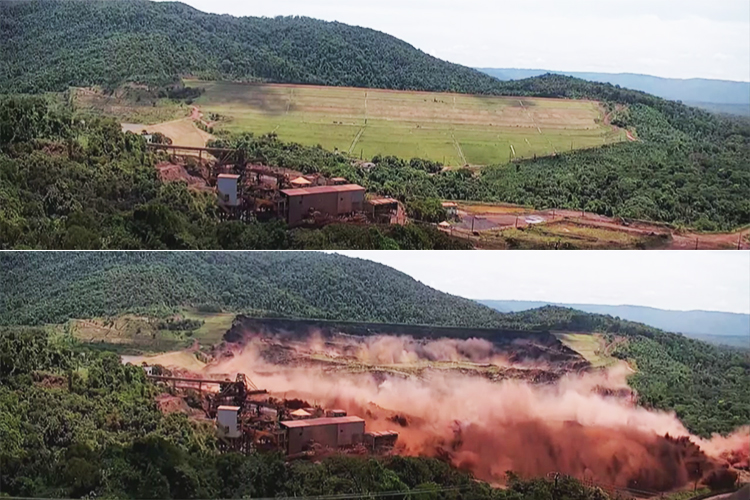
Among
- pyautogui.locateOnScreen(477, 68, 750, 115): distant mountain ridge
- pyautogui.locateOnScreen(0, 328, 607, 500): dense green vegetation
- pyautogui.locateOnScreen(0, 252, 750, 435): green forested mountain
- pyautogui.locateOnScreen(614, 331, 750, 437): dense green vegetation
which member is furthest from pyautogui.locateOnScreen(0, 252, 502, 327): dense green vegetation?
pyautogui.locateOnScreen(477, 68, 750, 115): distant mountain ridge

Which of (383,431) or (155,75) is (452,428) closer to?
(383,431)

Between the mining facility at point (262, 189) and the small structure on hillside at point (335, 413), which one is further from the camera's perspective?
the small structure on hillside at point (335, 413)

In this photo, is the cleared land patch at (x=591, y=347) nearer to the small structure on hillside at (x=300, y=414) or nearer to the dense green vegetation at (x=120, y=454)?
the dense green vegetation at (x=120, y=454)

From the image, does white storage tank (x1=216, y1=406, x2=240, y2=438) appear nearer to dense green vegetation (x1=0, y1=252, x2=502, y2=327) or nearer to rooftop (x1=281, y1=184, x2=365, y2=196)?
dense green vegetation (x1=0, y1=252, x2=502, y2=327)

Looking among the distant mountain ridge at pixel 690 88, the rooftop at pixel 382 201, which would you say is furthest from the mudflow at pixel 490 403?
the distant mountain ridge at pixel 690 88

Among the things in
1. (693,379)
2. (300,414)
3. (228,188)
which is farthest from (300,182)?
(693,379)
